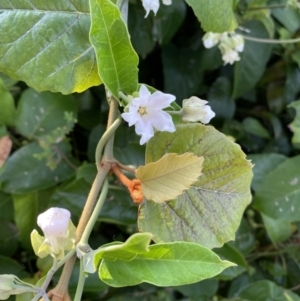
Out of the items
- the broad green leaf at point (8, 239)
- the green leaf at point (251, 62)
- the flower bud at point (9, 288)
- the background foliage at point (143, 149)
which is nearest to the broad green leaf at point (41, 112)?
the background foliage at point (143, 149)

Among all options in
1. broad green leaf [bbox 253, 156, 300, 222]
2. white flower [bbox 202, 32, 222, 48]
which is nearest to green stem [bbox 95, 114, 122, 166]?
white flower [bbox 202, 32, 222, 48]

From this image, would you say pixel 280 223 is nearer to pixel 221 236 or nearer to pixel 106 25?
pixel 221 236

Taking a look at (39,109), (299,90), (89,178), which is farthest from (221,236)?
(299,90)

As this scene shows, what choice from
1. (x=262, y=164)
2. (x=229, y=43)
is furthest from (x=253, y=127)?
(x=229, y=43)

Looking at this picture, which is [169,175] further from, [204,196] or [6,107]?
[6,107]

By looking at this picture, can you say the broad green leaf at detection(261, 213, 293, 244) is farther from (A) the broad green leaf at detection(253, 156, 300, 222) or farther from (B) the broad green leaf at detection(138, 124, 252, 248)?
(B) the broad green leaf at detection(138, 124, 252, 248)
